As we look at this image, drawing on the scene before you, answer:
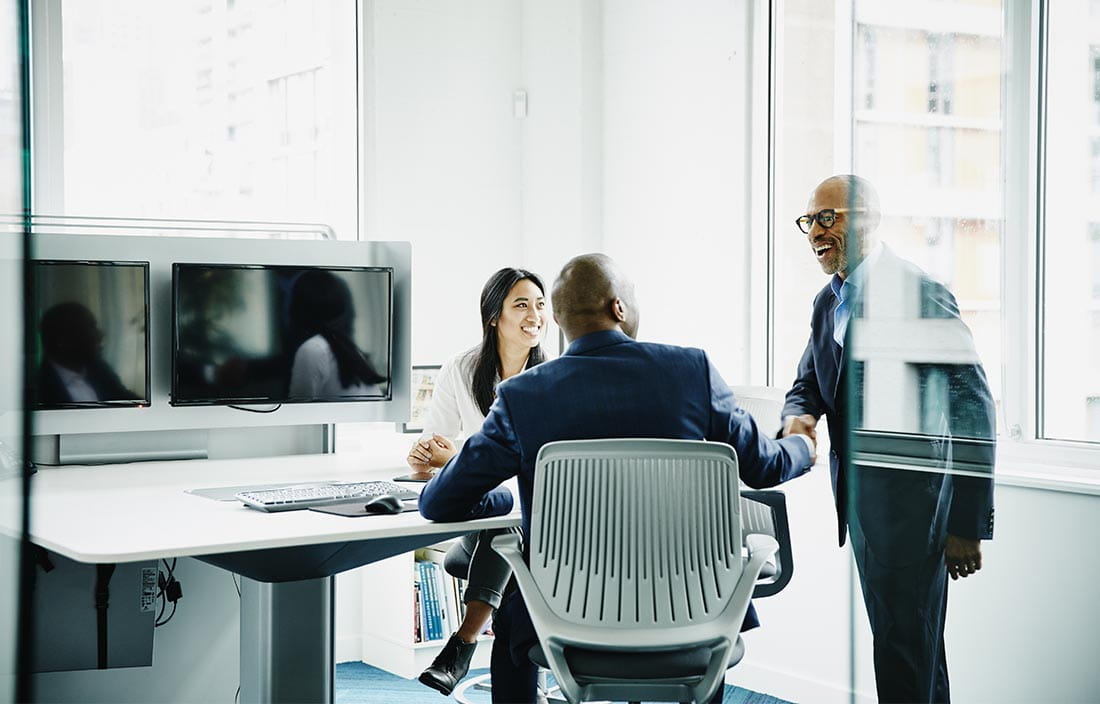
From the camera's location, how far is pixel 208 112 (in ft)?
13.3

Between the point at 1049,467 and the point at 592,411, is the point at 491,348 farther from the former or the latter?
the point at 1049,467

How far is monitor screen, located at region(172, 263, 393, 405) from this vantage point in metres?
3.00

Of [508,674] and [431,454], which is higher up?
[431,454]

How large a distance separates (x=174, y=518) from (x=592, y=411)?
2.79 feet

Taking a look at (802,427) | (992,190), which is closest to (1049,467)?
(992,190)

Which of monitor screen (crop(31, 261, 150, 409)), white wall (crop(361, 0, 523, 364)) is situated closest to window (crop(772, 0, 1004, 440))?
monitor screen (crop(31, 261, 150, 409))

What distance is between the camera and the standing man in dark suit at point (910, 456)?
2.04 metres

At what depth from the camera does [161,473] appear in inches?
116

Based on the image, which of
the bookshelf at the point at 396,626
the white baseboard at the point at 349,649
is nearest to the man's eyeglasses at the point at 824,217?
the bookshelf at the point at 396,626

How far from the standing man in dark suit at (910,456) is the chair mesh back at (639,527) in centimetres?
26

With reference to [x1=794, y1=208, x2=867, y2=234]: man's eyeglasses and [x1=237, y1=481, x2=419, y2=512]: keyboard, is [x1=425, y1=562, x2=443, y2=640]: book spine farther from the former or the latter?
[x1=794, y1=208, x2=867, y2=234]: man's eyeglasses

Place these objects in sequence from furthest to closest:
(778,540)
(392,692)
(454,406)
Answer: (392,692) < (454,406) < (778,540)

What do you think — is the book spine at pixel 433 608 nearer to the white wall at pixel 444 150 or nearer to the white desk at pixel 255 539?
the white wall at pixel 444 150

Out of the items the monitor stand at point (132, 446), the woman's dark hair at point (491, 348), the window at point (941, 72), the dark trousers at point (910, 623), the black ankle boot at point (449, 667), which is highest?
the window at point (941, 72)
